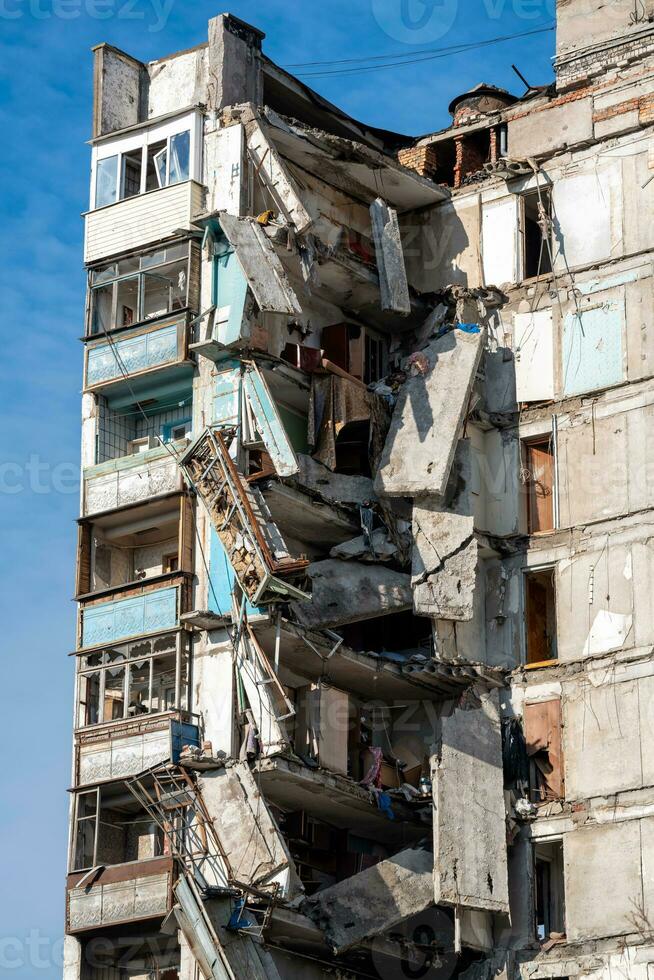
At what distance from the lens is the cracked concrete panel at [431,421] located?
4353 cm

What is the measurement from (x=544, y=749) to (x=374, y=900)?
4.83m

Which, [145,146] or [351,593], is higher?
[145,146]

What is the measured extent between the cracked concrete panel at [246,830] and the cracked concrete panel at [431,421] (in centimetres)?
748

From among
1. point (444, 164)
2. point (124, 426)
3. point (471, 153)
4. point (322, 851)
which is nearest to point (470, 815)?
point (322, 851)

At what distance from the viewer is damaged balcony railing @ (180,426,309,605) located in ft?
132

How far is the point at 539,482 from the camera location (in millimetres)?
44594

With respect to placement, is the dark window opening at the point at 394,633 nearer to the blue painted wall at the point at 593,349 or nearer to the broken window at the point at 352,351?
the broken window at the point at 352,351

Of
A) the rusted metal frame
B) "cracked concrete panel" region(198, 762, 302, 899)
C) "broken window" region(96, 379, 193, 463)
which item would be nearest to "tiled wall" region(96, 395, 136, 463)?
Answer: "broken window" region(96, 379, 193, 463)

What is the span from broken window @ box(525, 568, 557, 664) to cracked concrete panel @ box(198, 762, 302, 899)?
7380 mm

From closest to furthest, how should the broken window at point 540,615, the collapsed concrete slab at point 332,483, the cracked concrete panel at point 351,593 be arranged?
the cracked concrete panel at point 351,593 < the collapsed concrete slab at point 332,483 < the broken window at point 540,615

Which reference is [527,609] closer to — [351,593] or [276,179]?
[351,593]

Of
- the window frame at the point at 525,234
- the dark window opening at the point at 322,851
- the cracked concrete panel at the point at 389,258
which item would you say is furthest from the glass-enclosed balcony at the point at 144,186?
the dark window opening at the point at 322,851

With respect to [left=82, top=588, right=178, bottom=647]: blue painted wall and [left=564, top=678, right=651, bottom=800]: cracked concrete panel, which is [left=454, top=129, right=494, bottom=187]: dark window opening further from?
[left=564, top=678, right=651, bottom=800]: cracked concrete panel

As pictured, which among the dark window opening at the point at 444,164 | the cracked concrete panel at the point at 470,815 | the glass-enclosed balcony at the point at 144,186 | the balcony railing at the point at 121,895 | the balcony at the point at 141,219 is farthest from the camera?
the dark window opening at the point at 444,164
